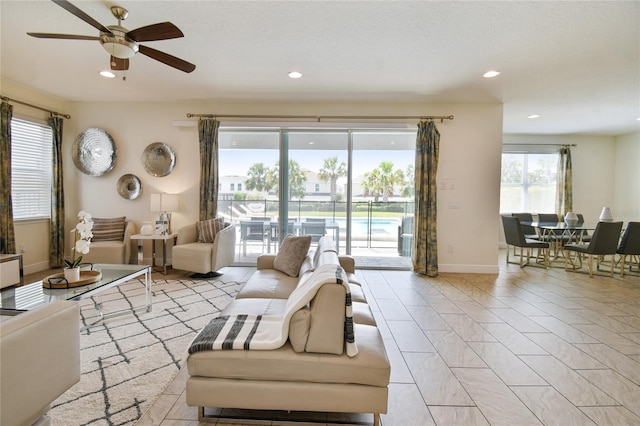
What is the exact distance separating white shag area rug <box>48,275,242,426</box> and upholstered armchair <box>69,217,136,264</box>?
27.5 inches

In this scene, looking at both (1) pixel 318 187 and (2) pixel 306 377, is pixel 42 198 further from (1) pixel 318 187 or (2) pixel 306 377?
(2) pixel 306 377

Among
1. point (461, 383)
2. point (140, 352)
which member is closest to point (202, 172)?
point (140, 352)

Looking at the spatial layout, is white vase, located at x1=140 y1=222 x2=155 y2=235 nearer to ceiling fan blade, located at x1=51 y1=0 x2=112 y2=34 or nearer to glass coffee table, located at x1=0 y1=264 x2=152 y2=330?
glass coffee table, located at x1=0 y1=264 x2=152 y2=330

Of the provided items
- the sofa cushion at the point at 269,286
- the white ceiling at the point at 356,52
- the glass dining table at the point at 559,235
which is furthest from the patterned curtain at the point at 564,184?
the sofa cushion at the point at 269,286

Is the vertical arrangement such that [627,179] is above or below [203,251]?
above

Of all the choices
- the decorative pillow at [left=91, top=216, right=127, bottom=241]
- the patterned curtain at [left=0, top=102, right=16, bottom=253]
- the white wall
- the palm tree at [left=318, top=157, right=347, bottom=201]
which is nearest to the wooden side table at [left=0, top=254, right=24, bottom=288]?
the patterned curtain at [left=0, top=102, right=16, bottom=253]

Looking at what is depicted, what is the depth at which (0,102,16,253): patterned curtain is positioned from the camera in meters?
4.11

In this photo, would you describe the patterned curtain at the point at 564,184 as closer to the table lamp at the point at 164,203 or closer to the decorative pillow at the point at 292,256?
the decorative pillow at the point at 292,256

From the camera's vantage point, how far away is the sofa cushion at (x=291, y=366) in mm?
1572

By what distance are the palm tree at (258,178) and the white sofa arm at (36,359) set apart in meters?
3.89

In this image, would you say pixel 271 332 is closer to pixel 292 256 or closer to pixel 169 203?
pixel 292 256

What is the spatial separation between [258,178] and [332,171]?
1264 mm

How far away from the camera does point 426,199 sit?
4.90 m

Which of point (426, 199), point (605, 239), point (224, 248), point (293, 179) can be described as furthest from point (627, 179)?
point (224, 248)
